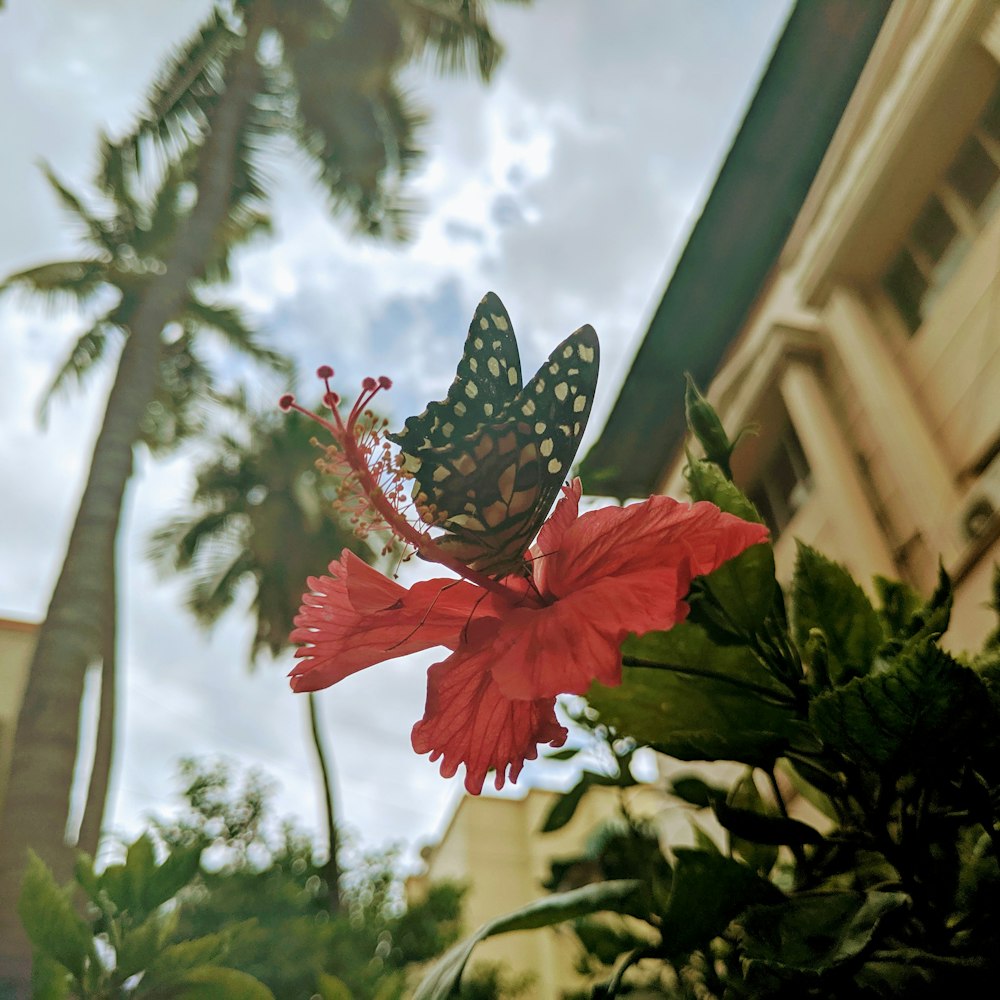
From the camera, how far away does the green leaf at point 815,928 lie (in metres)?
0.33

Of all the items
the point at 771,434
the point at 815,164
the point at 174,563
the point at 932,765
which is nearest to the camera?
the point at 932,765

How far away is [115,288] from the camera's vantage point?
604 centimetres

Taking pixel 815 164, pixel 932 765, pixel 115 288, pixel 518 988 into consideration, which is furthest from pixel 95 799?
pixel 932 765

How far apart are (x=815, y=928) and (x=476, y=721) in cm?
18

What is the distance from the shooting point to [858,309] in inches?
59.4

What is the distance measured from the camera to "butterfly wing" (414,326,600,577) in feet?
1.25

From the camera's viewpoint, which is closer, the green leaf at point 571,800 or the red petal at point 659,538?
the red petal at point 659,538

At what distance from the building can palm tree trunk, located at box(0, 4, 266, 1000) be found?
1243 mm

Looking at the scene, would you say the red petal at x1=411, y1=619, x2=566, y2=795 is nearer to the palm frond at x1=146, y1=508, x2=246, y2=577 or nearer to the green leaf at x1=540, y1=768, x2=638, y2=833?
the green leaf at x1=540, y1=768, x2=638, y2=833

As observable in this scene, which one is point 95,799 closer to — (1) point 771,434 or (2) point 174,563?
(1) point 771,434

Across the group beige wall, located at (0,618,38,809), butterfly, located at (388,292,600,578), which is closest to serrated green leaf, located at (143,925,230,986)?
butterfly, located at (388,292,600,578)

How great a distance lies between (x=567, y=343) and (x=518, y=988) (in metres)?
5.41

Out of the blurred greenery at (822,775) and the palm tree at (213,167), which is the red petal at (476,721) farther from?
the palm tree at (213,167)

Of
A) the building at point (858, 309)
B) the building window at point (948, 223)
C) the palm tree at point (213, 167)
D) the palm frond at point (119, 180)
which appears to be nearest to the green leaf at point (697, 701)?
the building at point (858, 309)
